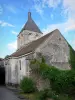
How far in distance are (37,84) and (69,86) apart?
5423 mm

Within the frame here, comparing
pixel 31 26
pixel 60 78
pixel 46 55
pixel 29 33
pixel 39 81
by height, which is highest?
pixel 31 26

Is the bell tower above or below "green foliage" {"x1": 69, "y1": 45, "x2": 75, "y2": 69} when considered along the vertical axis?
above

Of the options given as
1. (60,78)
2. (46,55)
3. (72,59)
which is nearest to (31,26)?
(72,59)

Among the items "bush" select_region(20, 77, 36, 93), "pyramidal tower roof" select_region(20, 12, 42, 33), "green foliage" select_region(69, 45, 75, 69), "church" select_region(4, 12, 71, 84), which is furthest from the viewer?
"pyramidal tower roof" select_region(20, 12, 42, 33)

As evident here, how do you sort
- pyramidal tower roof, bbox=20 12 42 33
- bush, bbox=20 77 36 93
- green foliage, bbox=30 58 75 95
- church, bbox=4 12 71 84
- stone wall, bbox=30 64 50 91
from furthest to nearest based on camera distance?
pyramidal tower roof, bbox=20 12 42 33 → church, bbox=4 12 71 84 → stone wall, bbox=30 64 50 91 → bush, bbox=20 77 36 93 → green foliage, bbox=30 58 75 95

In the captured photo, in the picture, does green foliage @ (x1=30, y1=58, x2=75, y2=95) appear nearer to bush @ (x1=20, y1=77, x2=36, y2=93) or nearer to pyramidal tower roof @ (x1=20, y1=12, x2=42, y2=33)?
bush @ (x1=20, y1=77, x2=36, y2=93)

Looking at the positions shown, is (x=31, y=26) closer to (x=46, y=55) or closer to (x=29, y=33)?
(x=29, y=33)

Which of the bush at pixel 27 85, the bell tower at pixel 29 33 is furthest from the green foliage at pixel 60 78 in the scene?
the bell tower at pixel 29 33

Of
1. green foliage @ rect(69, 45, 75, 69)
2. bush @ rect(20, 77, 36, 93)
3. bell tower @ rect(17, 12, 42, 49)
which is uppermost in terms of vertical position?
bell tower @ rect(17, 12, 42, 49)

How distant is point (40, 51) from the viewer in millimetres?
25922

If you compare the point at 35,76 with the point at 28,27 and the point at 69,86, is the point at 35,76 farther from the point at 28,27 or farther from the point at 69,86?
the point at 28,27

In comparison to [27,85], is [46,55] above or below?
above

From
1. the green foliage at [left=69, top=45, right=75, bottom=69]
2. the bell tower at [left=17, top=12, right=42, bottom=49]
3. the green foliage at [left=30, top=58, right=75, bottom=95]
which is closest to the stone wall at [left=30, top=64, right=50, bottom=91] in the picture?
the green foliage at [left=30, top=58, right=75, bottom=95]

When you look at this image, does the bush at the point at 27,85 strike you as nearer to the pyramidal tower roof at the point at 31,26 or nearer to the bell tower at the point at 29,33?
the bell tower at the point at 29,33
